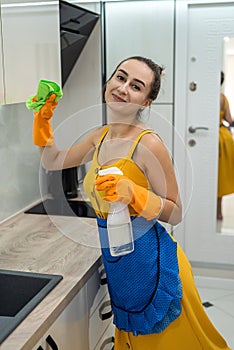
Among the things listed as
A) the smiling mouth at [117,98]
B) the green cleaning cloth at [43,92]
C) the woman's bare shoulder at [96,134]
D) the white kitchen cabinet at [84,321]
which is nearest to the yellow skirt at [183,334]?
the white kitchen cabinet at [84,321]

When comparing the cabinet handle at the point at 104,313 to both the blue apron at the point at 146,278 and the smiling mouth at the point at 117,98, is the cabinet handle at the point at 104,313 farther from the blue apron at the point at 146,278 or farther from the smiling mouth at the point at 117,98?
the smiling mouth at the point at 117,98

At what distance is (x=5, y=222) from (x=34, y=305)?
82 centimetres

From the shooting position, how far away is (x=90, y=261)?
1.61 m

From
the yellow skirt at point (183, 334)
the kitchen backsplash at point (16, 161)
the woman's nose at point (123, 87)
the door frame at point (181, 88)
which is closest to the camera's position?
the woman's nose at point (123, 87)

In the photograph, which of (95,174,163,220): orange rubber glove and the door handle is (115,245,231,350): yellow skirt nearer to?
(95,174,163,220): orange rubber glove

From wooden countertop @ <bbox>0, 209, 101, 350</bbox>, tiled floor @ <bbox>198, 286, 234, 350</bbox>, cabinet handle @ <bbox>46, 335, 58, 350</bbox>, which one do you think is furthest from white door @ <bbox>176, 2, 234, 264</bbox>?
cabinet handle @ <bbox>46, 335, 58, 350</bbox>

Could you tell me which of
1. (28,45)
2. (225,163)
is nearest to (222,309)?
(225,163)

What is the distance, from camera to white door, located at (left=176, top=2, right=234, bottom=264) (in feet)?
9.41

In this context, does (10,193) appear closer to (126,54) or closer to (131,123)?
(131,123)

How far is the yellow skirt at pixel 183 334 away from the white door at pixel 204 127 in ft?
4.60

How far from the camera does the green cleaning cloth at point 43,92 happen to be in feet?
5.00

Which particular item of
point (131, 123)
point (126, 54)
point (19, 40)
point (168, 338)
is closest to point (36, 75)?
point (19, 40)

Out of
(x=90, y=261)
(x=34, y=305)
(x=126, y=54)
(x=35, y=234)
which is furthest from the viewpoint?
(x=126, y=54)

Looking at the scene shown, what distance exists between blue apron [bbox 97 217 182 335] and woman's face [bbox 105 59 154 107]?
38 cm
